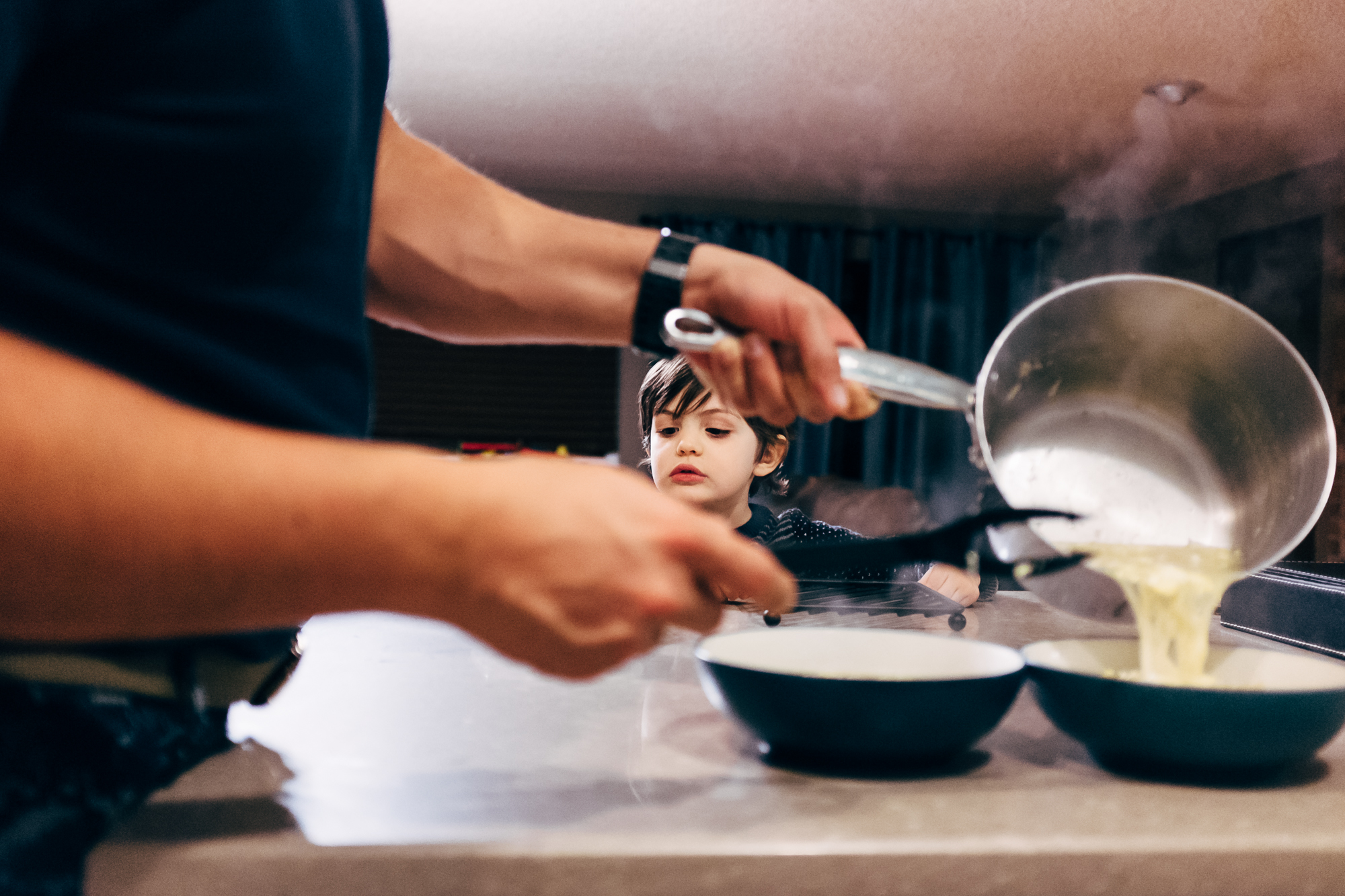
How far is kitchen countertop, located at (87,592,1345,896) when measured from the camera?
447 mm

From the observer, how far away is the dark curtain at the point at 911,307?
4.82m

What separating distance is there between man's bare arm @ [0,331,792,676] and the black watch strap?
0.36 m

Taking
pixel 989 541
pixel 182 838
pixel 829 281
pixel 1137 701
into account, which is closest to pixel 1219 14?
pixel 829 281

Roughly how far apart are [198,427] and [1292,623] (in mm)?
1068

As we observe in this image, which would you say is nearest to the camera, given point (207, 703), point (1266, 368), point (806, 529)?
point (207, 703)

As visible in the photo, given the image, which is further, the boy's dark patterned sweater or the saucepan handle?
the boy's dark patterned sweater

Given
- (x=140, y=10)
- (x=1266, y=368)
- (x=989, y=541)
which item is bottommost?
(x=989, y=541)

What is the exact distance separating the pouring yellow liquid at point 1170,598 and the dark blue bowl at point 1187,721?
9 cm

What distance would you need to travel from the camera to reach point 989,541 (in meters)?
0.79

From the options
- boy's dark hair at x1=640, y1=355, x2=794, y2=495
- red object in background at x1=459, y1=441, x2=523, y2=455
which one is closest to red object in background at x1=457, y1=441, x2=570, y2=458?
red object in background at x1=459, y1=441, x2=523, y2=455

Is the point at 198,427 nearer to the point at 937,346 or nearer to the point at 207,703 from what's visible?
the point at 207,703

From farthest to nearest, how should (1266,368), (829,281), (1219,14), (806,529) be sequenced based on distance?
1. (829,281)
2. (1219,14)
3. (806,529)
4. (1266,368)

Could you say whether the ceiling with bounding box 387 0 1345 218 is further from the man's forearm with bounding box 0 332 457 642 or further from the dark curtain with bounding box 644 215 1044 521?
the man's forearm with bounding box 0 332 457 642

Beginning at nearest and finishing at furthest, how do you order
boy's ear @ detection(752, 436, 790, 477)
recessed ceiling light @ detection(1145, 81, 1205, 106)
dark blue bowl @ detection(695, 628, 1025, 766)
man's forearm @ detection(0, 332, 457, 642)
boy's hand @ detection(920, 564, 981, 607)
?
man's forearm @ detection(0, 332, 457, 642) → dark blue bowl @ detection(695, 628, 1025, 766) → boy's hand @ detection(920, 564, 981, 607) → boy's ear @ detection(752, 436, 790, 477) → recessed ceiling light @ detection(1145, 81, 1205, 106)
